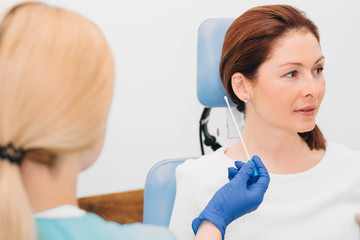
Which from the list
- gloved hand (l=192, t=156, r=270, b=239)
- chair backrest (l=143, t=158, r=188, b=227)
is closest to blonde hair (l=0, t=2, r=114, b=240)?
gloved hand (l=192, t=156, r=270, b=239)

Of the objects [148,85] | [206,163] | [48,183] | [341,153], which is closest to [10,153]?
[48,183]

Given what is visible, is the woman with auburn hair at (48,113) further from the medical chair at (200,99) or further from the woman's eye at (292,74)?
the woman's eye at (292,74)

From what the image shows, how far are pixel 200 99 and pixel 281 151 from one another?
291mm

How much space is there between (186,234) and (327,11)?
60.6 inches

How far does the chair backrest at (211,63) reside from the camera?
4.12ft

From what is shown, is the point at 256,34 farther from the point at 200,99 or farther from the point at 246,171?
the point at 246,171

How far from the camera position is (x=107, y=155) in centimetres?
189

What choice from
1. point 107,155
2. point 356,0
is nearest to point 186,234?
point 107,155

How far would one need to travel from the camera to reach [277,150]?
1209mm

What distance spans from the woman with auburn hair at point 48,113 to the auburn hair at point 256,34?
58 cm

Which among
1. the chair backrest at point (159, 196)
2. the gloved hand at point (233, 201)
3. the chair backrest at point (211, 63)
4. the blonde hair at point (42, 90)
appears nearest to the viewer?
the blonde hair at point (42, 90)

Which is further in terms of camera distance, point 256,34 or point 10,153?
point 256,34

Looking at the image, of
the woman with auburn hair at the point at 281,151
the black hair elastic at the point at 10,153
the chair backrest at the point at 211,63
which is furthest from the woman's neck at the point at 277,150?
the black hair elastic at the point at 10,153

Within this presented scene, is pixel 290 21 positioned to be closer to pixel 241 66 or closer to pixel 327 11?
pixel 241 66
